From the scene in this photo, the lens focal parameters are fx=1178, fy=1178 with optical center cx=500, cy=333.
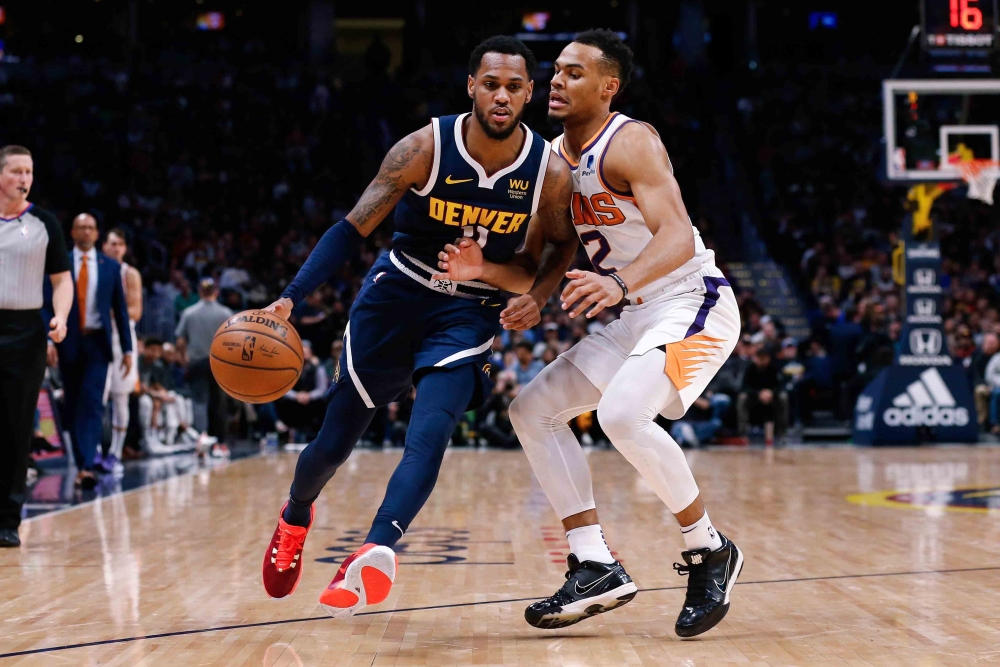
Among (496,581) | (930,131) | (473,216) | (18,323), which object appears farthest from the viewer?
(930,131)

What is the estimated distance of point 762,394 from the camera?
566 inches

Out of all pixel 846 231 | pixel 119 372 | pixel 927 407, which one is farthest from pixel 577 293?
pixel 846 231

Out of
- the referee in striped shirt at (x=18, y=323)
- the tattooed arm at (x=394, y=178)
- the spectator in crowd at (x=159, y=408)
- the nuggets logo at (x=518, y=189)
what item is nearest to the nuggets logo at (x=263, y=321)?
the tattooed arm at (x=394, y=178)

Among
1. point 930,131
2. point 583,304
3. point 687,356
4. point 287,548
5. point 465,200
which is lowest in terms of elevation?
point 287,548

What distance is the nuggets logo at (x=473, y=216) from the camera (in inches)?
167

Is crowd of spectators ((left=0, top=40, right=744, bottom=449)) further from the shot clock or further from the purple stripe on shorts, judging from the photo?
the purple stripe on shorts

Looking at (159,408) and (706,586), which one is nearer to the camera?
(706,586)

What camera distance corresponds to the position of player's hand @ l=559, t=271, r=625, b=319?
3770 mm

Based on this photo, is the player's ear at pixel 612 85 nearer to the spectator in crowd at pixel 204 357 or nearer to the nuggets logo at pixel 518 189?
the nuggets logo at pixel 518 189

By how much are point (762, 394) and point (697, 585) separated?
1065 cm

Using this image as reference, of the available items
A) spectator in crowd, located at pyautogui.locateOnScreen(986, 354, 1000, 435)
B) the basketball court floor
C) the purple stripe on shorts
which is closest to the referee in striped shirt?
the basketball court floor

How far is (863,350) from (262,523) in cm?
1081

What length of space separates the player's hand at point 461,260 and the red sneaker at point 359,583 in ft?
3.40

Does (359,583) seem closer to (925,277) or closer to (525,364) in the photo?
(525,364)
